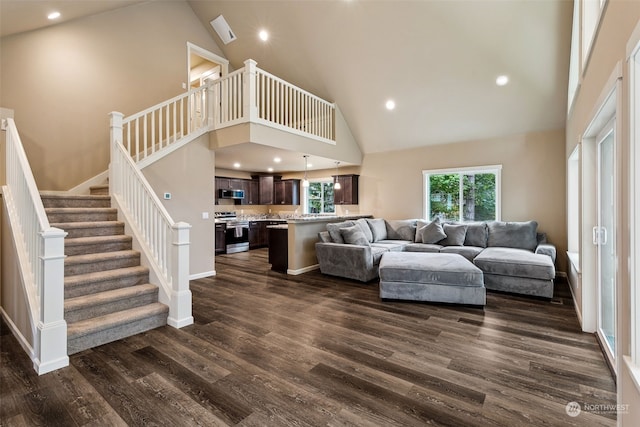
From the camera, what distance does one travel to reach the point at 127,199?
3.97 meters

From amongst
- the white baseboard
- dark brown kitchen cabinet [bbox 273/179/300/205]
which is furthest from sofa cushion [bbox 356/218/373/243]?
dark brown kitchen cabinet [bbox 273/179/300/205]

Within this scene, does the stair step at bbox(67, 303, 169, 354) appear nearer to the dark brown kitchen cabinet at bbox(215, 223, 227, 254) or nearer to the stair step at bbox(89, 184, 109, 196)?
the stair step at bbox(89, 184, 109, 196)

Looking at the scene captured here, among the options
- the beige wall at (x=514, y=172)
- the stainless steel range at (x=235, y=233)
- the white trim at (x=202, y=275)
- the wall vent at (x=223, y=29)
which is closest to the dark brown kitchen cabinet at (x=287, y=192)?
the stainless steel range at (x=235, y=233)

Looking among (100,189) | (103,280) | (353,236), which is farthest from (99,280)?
(353,236)

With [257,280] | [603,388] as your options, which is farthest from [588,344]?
[257,280]

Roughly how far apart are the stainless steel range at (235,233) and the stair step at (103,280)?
14.5 feet

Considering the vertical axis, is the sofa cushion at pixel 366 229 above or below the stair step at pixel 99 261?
above

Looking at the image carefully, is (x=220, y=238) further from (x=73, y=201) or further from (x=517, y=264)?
(x=517, y=264)

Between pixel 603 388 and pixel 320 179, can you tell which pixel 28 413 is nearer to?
pixel 603 388

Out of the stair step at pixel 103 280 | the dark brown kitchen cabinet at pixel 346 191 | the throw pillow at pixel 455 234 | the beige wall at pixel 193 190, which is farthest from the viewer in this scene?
the dark brown kitchen cabinet at pixel 346 191

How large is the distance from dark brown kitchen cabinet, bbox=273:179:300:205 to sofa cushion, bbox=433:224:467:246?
4.63 metres

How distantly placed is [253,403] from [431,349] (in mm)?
1601

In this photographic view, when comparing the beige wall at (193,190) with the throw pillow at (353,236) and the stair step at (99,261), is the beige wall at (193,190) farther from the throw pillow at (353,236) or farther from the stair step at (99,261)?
the throw pillow at (353,236)

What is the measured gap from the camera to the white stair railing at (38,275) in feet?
7.75
